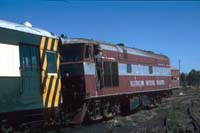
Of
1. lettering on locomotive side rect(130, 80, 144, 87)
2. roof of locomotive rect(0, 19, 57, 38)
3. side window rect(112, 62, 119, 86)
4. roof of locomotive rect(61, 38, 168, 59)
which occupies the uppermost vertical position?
roof of locomotive rect(61, 38, 168, 59)

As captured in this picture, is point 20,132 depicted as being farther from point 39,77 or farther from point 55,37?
point 55,37

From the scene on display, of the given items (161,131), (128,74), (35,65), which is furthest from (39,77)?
(128,74)

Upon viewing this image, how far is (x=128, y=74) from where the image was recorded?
2325 cm

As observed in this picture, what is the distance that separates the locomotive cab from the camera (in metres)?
16.8

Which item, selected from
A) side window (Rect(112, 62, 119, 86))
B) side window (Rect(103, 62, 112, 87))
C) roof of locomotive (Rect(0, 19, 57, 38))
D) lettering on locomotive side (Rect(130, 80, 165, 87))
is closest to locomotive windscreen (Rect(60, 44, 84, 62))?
side window (Rect(103, 62, 112, 87))

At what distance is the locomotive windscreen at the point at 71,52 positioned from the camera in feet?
56.3

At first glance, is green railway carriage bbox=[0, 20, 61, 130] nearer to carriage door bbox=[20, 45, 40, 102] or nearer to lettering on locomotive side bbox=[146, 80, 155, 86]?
carriage door bbox=[20, 45, 40, 102]

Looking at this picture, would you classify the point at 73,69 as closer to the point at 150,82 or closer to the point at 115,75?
the point at 115,75

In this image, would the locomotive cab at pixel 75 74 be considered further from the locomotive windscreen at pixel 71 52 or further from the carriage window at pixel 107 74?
the carriage window at pixel 107 74

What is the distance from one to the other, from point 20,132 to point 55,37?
388cm

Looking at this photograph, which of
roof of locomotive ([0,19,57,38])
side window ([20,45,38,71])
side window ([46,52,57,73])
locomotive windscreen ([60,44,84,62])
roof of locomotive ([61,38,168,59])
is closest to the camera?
roof of locomotive ([0,19,57,38])

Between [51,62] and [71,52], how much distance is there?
3423 mm

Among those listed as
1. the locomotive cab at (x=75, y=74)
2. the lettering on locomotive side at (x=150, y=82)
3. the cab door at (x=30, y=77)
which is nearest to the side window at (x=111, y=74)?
the locomotive cab at (x=75, y=74)

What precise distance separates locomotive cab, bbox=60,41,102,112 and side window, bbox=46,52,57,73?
8.09 feet
